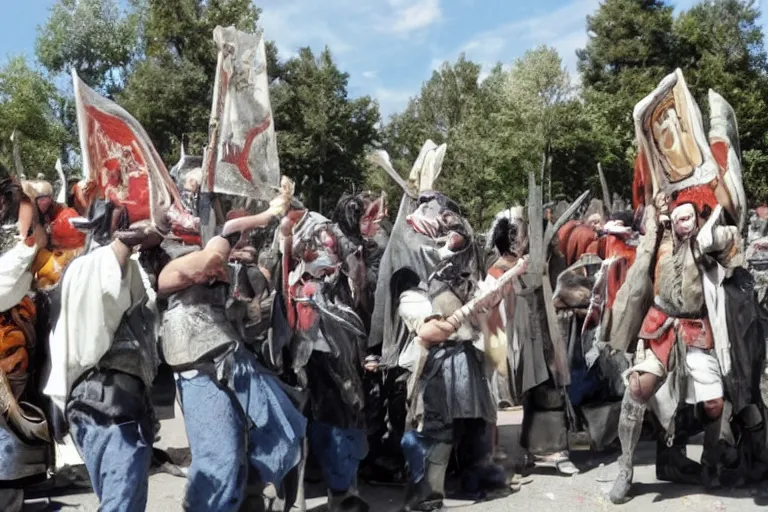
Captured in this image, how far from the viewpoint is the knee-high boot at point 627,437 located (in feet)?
17.1

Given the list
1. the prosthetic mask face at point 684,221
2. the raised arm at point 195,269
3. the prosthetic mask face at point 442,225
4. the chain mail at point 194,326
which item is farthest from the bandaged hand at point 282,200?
the prosthetic mask face at point 684,221

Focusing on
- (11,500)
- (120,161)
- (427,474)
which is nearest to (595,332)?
(427,474)

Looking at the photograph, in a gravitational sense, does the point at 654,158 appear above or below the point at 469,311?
above

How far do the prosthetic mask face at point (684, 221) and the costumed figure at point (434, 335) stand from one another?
1188 mm

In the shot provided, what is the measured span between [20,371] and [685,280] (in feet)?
13.2

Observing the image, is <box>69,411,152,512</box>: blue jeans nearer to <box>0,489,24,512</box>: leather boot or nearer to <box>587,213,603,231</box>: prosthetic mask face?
<box>0,489,24,512</box>: leather boot

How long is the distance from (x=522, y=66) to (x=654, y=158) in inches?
1096

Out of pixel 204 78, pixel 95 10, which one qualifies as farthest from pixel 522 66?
pixel 95 10

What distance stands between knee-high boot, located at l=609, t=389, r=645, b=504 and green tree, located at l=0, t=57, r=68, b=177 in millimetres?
23822

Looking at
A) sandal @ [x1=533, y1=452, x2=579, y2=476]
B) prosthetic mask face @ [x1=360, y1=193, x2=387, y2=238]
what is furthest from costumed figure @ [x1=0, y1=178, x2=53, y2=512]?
sandal @ [x1=533, y1=452, x2=579, y2=476]

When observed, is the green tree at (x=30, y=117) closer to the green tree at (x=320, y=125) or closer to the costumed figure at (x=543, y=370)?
the green tree at (x=320, y=125)

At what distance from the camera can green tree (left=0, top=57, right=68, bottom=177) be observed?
27016 mm

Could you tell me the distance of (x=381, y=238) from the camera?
309 inches

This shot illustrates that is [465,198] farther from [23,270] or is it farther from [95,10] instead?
[23,270]
